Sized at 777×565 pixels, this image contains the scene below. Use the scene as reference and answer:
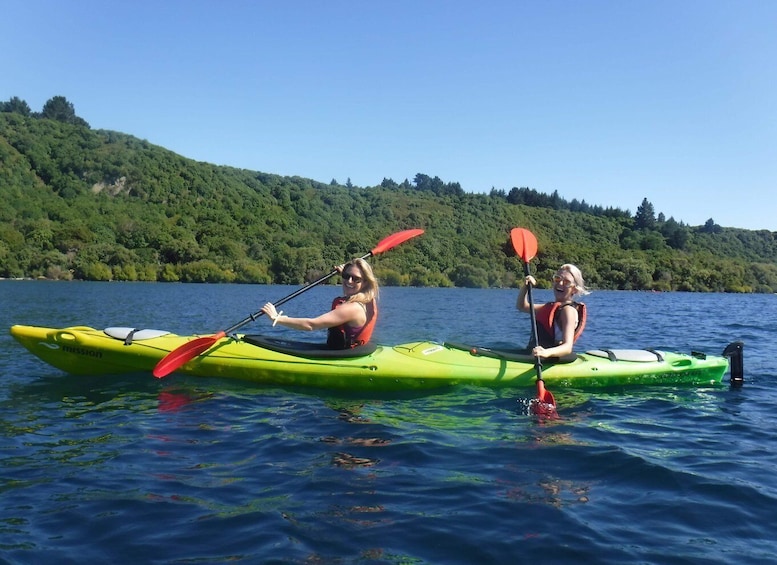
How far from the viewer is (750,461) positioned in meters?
4.79

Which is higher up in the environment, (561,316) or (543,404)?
(561,316)

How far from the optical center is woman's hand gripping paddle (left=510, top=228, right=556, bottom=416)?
6.20 metres

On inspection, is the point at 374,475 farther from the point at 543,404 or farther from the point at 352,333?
the point at 352,333

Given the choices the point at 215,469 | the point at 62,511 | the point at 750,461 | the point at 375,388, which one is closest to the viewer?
the point at 62,511

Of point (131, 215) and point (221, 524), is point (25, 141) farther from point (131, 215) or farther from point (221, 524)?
point (221, 524)

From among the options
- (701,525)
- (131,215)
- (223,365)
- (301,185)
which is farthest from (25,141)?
(701,525)

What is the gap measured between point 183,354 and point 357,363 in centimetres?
188

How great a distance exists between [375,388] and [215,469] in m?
2.84

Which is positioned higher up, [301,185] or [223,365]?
[301,185]

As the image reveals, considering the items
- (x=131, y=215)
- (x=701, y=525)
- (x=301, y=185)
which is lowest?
(x=701, y=525)

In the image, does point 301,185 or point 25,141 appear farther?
point 301,185

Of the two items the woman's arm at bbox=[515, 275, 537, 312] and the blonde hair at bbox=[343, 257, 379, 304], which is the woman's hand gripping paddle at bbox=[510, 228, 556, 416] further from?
the blonde hair at bbox=[343, 257, 379, 304]

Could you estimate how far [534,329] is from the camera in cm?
709

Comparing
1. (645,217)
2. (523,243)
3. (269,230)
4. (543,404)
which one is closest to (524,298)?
(523,243)
